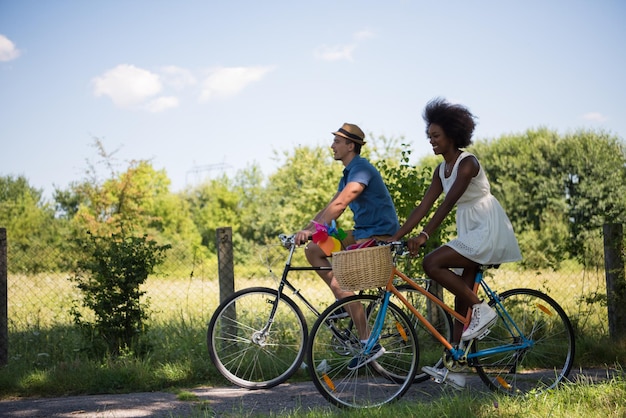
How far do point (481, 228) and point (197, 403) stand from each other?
2.55 m

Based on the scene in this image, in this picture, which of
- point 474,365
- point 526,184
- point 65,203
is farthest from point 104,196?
point 474,365

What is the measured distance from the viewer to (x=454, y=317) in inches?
209

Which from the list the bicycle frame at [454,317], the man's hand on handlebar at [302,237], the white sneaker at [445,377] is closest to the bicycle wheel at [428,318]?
the white sneaker at [445,377]

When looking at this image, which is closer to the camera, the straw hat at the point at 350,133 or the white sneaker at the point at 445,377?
the white sneaker at the point at 445,377

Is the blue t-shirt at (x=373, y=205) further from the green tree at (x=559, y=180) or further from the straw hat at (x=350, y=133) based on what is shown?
the green tree at (x=559, y=180)

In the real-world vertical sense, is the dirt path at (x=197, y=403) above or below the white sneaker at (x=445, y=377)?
below

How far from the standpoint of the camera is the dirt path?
5.12m

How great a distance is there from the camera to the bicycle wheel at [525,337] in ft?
17.5

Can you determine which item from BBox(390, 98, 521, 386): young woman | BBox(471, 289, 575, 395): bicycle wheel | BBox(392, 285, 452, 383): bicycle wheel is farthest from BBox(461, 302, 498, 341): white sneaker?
BBox(392, 285, 452, 383): bicycle wheel

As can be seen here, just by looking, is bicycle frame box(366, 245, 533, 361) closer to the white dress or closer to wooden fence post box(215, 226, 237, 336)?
the white dress

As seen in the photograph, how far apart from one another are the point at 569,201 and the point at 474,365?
2214 centimetres

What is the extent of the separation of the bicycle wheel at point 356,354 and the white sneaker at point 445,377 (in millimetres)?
116

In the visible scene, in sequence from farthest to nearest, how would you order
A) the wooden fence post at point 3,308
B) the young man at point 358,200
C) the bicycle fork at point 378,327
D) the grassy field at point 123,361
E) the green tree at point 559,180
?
the green tree at point 559,180
the wooden fence post at point 3,308
the grassy field at point 123,361
the young man at point 358,200
the bicycle fork at point 378,327

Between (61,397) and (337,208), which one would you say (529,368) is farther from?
(61,397)
